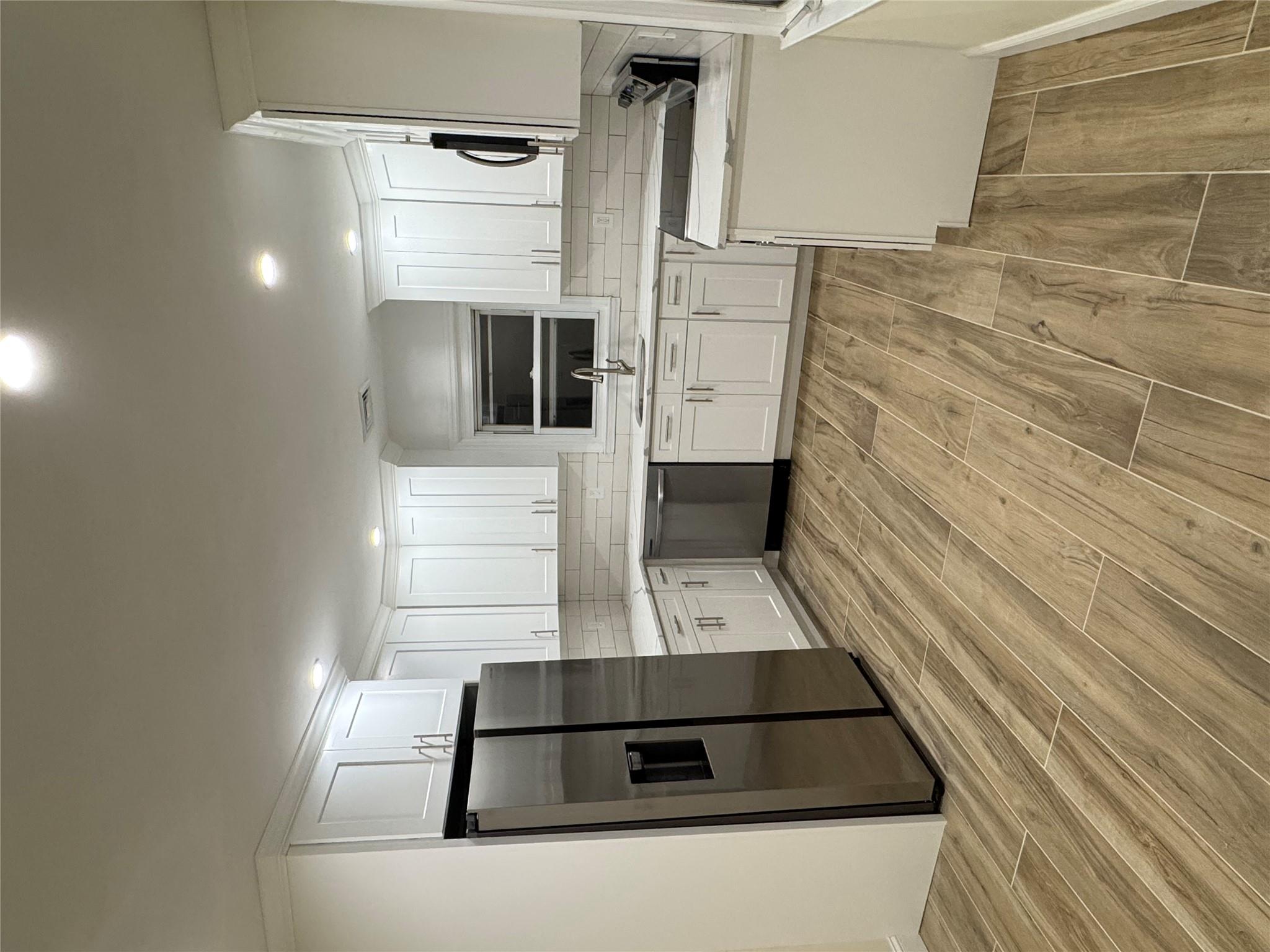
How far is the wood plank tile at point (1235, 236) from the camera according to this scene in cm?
116

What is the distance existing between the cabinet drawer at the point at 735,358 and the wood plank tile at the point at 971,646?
86cm

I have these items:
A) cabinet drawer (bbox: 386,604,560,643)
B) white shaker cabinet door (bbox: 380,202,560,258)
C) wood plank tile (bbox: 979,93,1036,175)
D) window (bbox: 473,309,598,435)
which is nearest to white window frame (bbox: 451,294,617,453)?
window (bbox: 473,309,598,435)

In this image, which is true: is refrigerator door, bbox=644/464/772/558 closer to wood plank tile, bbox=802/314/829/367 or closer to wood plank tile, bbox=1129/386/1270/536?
wood plank tile, bbox=802/314/829/367

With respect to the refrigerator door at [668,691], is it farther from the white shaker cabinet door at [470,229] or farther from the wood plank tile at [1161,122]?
the white shaker cabinet door at [470,229]

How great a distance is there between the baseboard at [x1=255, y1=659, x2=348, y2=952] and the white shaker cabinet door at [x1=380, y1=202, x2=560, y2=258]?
1.99 metres

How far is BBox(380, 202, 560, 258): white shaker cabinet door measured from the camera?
3.16m

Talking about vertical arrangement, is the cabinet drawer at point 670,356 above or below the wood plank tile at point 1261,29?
below

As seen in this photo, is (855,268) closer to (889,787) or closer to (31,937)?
(889,787)

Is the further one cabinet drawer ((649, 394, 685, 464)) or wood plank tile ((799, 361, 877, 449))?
cabinet drawer ((649, 394, 685, 464))

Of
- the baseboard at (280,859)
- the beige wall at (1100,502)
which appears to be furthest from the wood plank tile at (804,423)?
the baseboard at (280,859)

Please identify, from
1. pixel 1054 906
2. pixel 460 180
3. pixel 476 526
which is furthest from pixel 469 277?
pixel 1054 906

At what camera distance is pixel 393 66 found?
1573 mm

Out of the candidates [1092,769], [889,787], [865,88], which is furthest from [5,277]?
[889,787]

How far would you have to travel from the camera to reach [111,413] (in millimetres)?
1250
